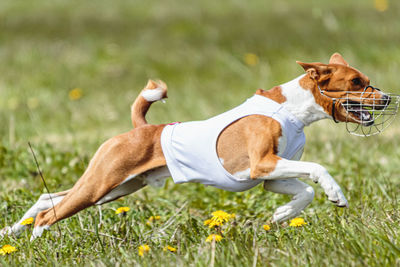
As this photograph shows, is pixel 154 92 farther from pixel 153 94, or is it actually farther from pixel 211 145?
pixel 211 145

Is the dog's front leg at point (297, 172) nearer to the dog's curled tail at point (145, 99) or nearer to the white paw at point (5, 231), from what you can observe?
the dog's curled tail at point (145, 99)

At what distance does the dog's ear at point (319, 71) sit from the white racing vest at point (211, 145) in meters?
0.24

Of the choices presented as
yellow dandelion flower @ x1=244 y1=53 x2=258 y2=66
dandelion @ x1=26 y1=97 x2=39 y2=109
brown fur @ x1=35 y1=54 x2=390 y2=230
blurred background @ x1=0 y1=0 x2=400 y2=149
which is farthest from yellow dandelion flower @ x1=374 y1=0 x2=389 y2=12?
brown fur @ x1=35 y1=54 x2=390 y2=230

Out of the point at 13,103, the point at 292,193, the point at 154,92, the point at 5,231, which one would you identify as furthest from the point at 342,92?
the point at 13,103

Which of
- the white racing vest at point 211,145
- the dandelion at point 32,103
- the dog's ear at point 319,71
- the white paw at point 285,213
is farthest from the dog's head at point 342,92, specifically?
the dandelion at point 32,103

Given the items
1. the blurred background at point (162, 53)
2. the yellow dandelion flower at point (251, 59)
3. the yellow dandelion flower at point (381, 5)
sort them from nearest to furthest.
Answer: the blurred background at point (162, 53)
the yellow dandelion flower at point (251, 59)
the yellow dandelion flower at point (381, 5)

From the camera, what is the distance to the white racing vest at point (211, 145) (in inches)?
122

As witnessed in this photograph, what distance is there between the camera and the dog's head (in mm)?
3039

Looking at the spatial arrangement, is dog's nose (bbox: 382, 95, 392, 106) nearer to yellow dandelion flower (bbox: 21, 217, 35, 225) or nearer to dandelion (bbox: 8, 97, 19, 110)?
yellow dandelion flower (bbox: 21, 217, 35, 225)

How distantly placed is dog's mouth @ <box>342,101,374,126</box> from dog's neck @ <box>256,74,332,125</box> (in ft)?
0.40

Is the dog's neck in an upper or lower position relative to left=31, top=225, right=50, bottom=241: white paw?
upper

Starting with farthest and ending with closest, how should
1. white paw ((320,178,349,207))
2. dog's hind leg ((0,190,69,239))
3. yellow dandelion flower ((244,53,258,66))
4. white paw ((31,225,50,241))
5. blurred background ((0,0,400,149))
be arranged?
1. yellow dandelion flower ((244,53,258,66))
2. blurred background ((0,0,400,149))
3. dog's hind leg ((0,190,69,239))
4. white paw ((31,225,50,241))
5. white paw ((320,178,349,207))

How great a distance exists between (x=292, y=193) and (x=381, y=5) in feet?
26.0

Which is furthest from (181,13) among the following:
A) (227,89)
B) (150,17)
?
(227,89)
